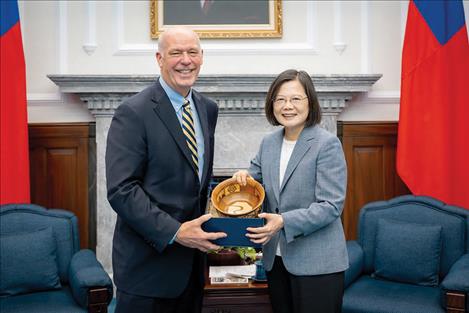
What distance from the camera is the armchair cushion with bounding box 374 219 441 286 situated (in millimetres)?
2867

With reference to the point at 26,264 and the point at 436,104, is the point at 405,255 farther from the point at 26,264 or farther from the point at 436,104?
the point at 26,264

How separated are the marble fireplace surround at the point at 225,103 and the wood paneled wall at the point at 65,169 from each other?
0.40 ft

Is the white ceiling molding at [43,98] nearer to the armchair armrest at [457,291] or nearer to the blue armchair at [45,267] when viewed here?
the blue armchair at [45,267]

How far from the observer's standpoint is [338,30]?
360 centimetres

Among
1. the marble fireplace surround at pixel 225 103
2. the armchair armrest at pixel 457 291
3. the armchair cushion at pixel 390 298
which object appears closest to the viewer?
the armchair armrest at pixel 457 291

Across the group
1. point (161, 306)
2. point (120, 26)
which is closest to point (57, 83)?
point (120, 26)

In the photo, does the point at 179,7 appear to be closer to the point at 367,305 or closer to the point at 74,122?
the point at 74,122

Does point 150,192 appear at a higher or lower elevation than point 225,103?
lower

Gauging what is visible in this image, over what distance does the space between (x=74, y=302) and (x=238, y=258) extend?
2.93 ft

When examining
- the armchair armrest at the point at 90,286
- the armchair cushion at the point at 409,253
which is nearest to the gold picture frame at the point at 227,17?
the armchair cushion at the point at 409,253

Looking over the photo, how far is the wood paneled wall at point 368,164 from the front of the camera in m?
3.65

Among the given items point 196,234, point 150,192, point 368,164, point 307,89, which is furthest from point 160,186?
point 368,164

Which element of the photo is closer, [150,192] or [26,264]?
[150,192]

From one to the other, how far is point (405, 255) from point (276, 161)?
138 cm
